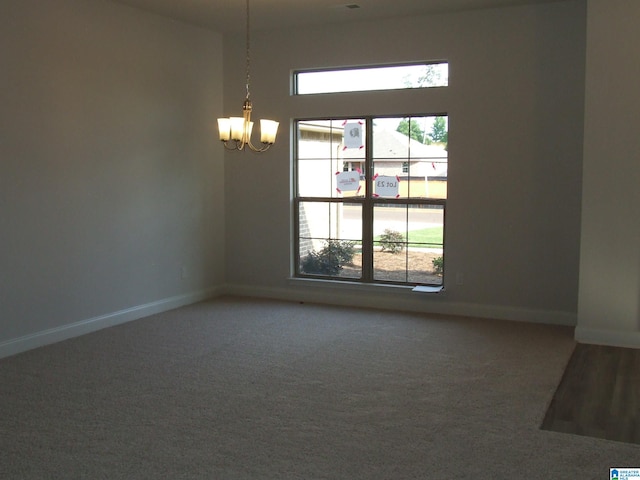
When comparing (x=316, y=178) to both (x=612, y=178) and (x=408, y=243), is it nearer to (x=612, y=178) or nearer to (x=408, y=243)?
(x=408, y=243)

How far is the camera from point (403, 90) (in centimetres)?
657

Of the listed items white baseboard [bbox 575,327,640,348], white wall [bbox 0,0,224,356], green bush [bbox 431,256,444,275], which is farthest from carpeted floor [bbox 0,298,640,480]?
green bush [bbox 431,256,444,275]

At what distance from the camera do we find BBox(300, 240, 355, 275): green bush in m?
7.11

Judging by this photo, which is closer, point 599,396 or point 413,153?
point 599,396

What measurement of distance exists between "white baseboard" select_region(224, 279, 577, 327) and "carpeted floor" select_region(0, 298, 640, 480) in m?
0.26

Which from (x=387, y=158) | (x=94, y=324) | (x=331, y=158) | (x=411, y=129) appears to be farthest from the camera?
(x=331, y=158)

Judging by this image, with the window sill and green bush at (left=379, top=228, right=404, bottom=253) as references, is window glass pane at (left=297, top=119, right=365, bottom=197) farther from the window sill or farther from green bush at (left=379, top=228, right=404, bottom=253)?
the window sill

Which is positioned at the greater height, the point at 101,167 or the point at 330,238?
the point at 101,167

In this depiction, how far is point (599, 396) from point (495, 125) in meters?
2.92

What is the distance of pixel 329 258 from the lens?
7.21 m

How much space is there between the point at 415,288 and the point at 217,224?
7.74ft

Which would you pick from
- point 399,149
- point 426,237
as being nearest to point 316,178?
point 399,149

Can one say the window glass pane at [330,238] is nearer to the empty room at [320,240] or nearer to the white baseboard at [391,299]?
the empty room at [320,240]

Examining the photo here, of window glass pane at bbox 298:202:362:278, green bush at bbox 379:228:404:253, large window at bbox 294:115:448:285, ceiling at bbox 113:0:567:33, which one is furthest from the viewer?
window glass pane at bbox 298:202:362:278
